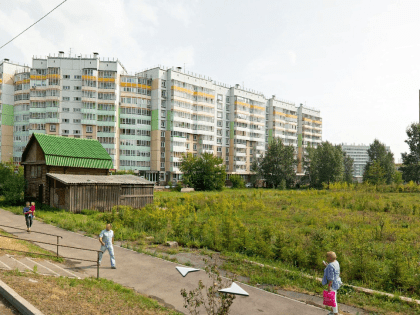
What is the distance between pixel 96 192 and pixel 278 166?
53.2 meters

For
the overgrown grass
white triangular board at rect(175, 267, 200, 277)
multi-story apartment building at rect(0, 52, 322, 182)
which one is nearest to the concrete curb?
the overgrown grass

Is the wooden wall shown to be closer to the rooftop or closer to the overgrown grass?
the rooftop

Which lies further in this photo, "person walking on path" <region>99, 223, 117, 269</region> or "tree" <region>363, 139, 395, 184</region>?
"tree" <region>363, 139, 395, 184</region>

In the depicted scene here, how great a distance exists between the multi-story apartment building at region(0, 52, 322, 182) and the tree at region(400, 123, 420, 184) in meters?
44.5

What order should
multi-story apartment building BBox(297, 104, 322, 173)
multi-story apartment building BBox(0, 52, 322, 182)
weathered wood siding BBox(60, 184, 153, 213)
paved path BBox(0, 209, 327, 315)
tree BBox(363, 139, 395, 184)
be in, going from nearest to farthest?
paved path BBox(0, 209, 327, 315) < weathered wood siding BBox(60, 184, 153, 213) < multi-story apartment building BBox(0, 52, 322, 182) < tree BBox(363, 139, 395, 184) < multi-story apartment building BBox(297, 104, 322, 173)

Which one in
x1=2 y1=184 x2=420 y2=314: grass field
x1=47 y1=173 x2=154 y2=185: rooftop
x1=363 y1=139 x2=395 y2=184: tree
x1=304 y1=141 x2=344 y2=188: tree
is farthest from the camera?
x1=363 y1=139 x2=395 y2=184: tree

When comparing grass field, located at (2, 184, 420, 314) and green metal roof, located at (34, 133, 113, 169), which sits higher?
green metal roof, located at (34, 133, 113, 169)

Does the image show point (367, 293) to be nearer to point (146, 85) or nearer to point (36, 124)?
point (146, 85)

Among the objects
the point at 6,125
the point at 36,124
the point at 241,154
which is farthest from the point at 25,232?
the point at 241,154

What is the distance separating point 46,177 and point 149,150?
40.4 meters

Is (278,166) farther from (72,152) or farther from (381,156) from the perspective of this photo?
(72,152)

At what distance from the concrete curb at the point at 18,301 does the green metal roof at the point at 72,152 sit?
22264mm

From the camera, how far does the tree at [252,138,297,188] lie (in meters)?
72.2

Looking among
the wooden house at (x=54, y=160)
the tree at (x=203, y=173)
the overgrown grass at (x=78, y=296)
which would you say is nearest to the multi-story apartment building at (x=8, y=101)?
the tree at (x=203, y=173)
